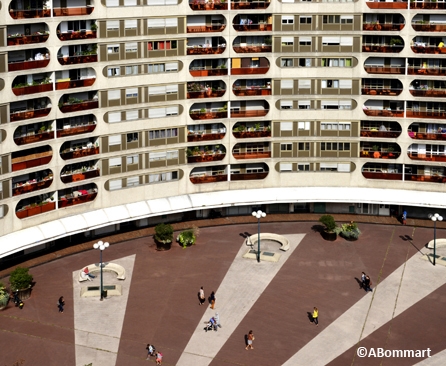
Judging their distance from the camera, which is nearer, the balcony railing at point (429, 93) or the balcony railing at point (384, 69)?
the balcony railing at point (429, 93)

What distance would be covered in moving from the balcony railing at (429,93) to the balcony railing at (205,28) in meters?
24.4

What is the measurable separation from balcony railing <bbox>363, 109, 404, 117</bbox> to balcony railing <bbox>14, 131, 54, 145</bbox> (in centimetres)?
3884

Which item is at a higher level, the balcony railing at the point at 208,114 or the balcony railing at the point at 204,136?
the balcony railing at the point at 208,114

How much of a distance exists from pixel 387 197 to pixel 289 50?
71.6 feet

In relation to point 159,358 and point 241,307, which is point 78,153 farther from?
point 159,358

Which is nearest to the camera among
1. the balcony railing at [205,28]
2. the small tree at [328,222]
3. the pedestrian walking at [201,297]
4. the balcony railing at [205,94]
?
the pedestrian walking at [201,297]

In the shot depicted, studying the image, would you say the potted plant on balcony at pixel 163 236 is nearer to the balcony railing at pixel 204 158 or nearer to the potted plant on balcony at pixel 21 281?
the balcony railing at pixel 204 158

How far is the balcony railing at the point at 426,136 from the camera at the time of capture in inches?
4532

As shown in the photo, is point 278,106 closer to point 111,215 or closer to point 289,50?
point 289,50

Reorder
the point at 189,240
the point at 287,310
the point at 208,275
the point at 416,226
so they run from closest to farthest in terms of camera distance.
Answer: the point at 287,310 < the point at 208,275 < the point at 189,240 < the point at 416,226

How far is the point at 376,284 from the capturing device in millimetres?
100875

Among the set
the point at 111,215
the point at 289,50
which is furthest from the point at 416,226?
the point at 111,215

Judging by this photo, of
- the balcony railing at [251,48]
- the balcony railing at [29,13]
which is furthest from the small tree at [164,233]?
the balcony railing at [29,13]

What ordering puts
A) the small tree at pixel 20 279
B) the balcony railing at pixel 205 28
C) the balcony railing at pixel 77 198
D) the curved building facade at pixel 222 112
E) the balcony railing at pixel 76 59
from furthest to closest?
the balcony railing at pixel 205 28 → the balcony railing at pixel 77 198 → the curved building facade at pixel 222 112 → the balcony railing at pixel 76 59 → the small tree at pixel 20 279
